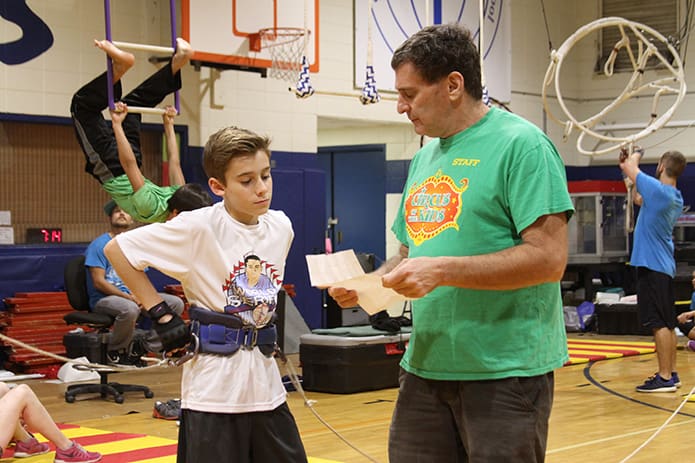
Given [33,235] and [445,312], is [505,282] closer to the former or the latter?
[445,312]

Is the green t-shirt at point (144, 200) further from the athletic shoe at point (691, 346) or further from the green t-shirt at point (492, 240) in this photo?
the athletic shoe at point (691, 346)

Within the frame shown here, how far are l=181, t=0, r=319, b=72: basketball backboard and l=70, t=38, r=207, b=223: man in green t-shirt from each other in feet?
11.2

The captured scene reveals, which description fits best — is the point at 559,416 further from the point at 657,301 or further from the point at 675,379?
the point at 675,379

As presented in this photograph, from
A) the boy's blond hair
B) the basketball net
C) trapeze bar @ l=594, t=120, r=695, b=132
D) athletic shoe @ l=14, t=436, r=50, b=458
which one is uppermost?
the basketball net

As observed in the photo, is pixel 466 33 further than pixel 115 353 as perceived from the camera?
No

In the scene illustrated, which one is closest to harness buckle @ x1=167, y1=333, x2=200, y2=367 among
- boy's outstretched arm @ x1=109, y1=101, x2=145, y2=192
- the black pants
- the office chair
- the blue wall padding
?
boy's outstretched arm @ x1=109, y1=101, x2=145, y2=192

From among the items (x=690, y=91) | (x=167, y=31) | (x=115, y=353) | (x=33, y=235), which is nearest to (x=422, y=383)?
(x=115, y=353)

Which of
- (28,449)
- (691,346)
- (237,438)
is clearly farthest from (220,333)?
(691,346)

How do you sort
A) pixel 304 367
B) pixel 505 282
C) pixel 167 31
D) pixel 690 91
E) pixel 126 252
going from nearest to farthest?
pixel 505 282 → pixel 126 252 → pixel 304 367 → pixel 167 31 → pixel 690 91

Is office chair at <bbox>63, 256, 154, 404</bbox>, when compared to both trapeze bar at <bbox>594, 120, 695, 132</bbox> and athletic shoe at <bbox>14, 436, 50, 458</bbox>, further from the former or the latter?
trapeze bar at <bbox>594, 120, 695, 132</bbox>

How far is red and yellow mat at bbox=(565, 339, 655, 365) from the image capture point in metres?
11.7

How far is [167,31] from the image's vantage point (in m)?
11.9

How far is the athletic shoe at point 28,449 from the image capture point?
241 inches

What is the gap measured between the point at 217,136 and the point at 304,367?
590cm
